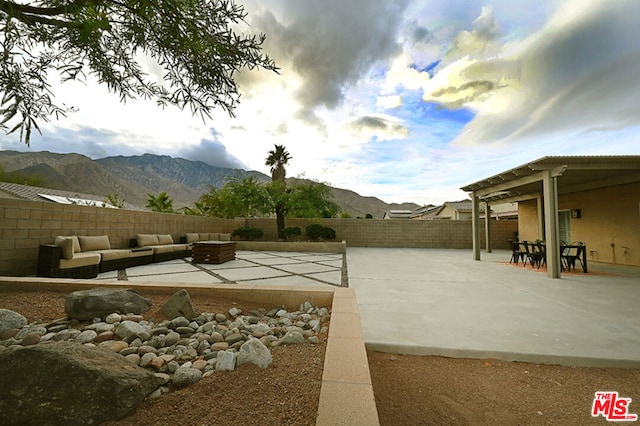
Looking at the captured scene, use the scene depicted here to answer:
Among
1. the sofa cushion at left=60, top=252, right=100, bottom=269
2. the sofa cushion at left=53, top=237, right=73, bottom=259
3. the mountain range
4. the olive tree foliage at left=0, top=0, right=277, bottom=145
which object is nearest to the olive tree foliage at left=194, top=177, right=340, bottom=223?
the sofa cushion at left=60, top=252, right=100, bottom=269

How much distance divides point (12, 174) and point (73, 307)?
3707cm

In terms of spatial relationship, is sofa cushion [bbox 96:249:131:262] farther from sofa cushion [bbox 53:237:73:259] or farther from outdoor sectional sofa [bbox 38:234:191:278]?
sofa cushion [bbox 53:237:73:259]

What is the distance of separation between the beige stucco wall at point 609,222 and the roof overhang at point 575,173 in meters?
0.66

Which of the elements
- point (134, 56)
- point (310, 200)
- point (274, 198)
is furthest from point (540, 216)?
point (134, 56)

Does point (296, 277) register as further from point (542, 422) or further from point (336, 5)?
point (336, 5)

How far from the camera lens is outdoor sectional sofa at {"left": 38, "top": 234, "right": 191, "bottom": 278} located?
162 inches

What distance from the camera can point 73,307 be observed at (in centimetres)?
211

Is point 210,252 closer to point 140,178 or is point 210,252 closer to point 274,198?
point 274,198

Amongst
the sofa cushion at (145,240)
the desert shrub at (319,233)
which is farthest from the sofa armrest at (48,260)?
the desert shrub at (319,233)

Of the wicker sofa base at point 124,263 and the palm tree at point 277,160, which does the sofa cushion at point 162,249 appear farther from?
the palm tree at point 277,160

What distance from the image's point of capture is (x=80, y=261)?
14.5 ft

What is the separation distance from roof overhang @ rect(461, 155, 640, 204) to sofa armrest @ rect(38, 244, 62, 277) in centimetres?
905

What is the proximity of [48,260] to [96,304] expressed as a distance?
314cm

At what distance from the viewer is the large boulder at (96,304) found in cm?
211
